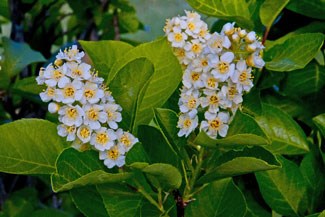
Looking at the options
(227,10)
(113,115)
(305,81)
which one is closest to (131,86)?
(113,115)

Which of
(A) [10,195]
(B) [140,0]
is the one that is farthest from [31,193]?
(B) [140,0]

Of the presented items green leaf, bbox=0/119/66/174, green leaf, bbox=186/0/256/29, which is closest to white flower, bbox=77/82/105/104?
green leaf, bbox=0/119/66/174

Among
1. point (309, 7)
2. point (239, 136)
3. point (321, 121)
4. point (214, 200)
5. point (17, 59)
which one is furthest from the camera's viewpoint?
point (17, 59)

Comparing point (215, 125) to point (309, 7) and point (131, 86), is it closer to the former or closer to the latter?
point (131, 86)

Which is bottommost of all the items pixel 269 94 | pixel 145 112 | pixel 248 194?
pixel 248 194

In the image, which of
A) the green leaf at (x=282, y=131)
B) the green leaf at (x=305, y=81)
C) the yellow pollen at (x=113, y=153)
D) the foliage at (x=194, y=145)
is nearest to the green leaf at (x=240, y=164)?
the foliage at (x=194, y=145)

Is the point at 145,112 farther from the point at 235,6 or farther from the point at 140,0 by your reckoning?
the point at 140,0
